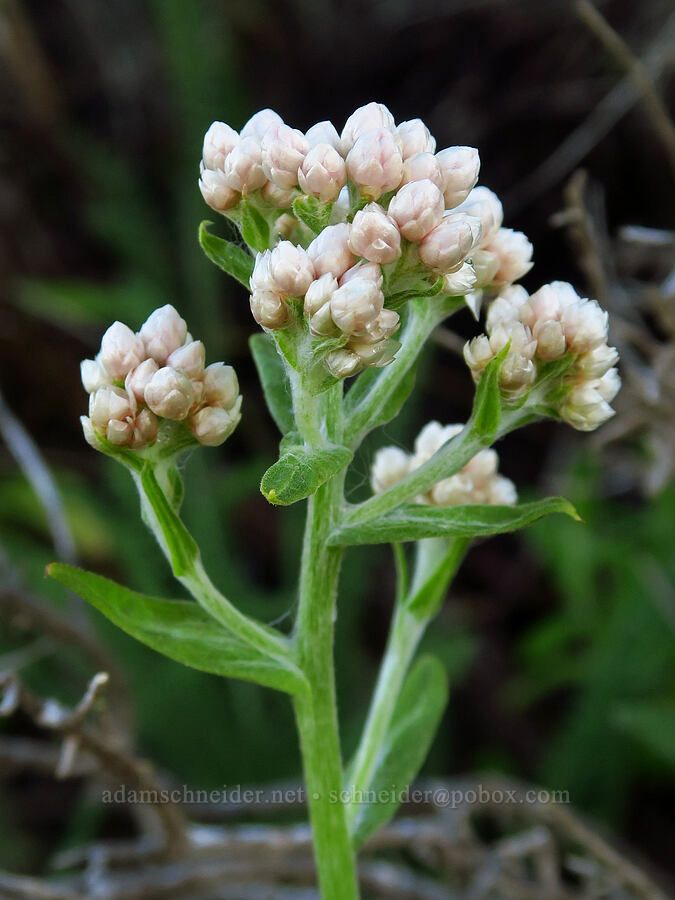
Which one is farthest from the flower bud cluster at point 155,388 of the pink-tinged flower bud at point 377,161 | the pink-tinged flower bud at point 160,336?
the pink-tinged flower bud at point 377,161

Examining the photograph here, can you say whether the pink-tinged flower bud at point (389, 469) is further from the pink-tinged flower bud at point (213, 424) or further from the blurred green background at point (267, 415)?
the blurred green background at point (267, 415)

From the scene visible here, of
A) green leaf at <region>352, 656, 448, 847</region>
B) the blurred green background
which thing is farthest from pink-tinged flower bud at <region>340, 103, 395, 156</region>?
the blurred green background

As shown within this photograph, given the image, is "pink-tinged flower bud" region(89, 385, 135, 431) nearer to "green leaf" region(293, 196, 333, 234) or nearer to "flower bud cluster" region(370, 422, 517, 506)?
"green leaf" region(293, 196, 333, 234)

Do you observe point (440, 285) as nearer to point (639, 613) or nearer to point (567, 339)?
point (567, 339)

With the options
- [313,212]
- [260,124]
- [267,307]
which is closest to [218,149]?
[260,124]

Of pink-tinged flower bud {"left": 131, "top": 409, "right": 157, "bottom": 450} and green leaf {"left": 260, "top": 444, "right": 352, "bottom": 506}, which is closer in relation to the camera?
green leaf {"left": 260, "top": 444, "right": 352, "bottom": 506}
